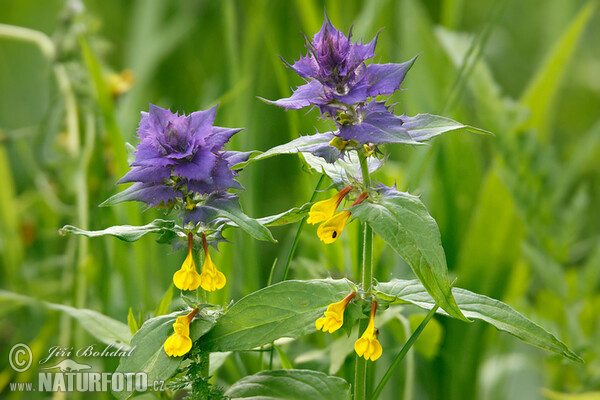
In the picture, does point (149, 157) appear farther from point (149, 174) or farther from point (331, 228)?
point (331, 228)

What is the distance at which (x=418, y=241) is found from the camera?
1.25 ft

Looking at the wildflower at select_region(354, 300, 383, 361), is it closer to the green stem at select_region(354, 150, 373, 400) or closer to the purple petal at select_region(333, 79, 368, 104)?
the green stem at select_region(354, 150, 373, 400)

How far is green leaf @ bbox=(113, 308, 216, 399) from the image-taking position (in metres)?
0.42

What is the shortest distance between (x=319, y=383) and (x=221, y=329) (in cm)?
9

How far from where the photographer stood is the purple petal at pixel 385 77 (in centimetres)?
41

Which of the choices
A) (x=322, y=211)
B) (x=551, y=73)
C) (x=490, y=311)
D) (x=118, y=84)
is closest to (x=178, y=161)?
(x=322, y=211)

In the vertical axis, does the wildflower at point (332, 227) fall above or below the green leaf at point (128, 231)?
above

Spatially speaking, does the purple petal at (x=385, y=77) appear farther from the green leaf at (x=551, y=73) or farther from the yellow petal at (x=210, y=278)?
the green leaf at (x=551, y=73)

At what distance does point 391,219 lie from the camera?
393 millimetres

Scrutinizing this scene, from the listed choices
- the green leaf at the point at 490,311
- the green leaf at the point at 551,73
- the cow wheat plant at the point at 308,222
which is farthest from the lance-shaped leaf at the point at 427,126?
the green leaf at the point at 551,73

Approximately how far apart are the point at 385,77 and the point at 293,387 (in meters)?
0.24

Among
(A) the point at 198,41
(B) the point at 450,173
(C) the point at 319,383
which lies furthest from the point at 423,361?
(A) the point at 198,41

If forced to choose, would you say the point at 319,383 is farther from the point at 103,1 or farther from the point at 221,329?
the point at 103,1
